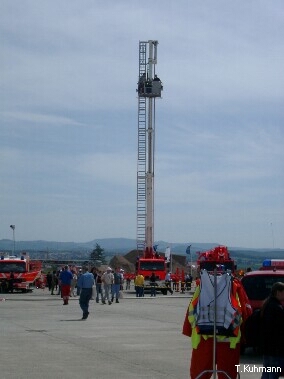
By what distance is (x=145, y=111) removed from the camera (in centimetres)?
5384

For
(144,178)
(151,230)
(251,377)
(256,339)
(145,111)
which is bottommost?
(251,377)

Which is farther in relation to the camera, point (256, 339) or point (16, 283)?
point (16, 283)

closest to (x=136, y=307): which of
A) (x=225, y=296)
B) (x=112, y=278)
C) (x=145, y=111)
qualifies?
(x=112, y=278)

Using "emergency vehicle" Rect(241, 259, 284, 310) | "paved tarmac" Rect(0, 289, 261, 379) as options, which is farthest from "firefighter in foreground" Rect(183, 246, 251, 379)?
"emergency vehicle" Rect(241, 259, 284, 310)

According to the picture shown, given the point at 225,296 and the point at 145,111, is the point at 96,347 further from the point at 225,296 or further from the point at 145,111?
the point at 145,111

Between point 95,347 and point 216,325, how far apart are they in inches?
273

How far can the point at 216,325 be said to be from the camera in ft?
30.9

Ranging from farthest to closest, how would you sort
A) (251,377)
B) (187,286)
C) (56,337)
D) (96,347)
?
1. (187,286)
2. (56,337)
3. (96,347)
4. (251,377)

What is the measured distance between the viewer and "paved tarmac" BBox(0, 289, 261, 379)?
12.6 m

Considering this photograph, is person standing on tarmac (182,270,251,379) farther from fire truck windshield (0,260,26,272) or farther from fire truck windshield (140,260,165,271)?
fire truck windshield (140,260,165,271)

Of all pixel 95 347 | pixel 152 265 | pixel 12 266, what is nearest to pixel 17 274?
pixel 12 266

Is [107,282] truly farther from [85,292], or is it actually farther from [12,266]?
[12,266]

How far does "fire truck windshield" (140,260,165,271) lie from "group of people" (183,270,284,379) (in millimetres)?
37371

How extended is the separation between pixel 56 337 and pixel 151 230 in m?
34.5
